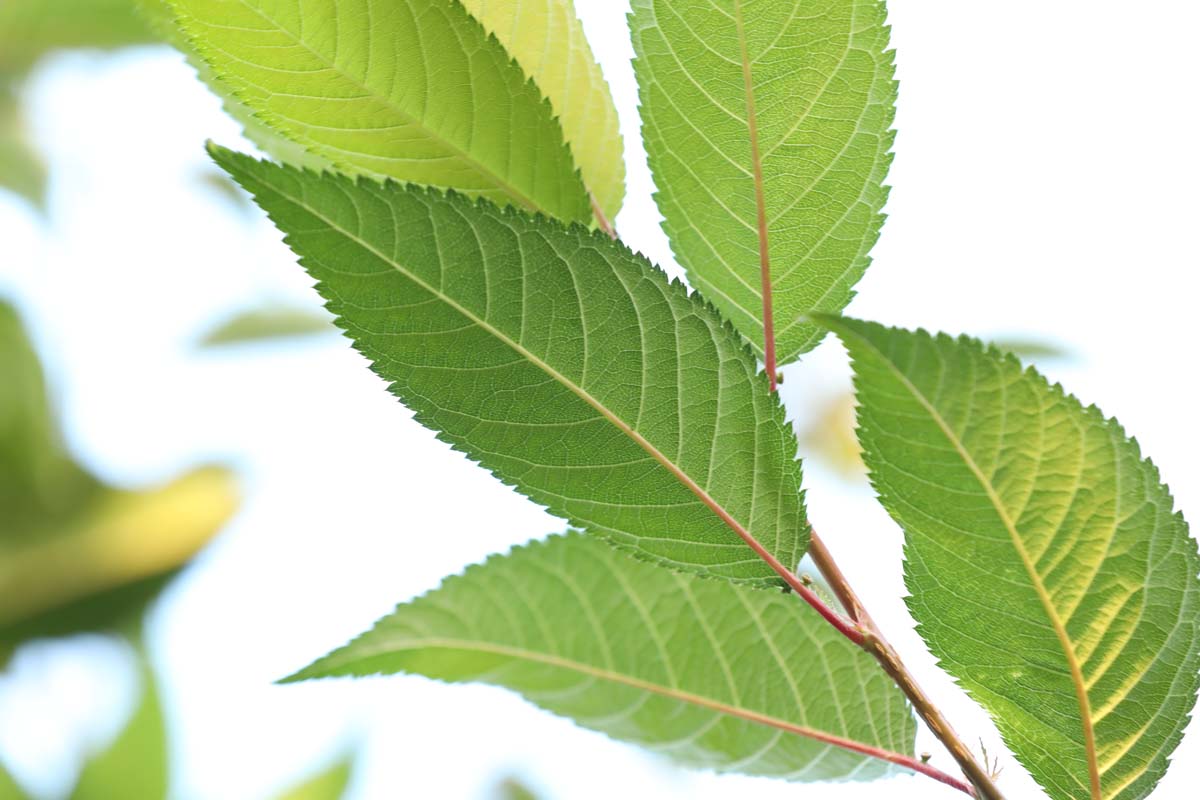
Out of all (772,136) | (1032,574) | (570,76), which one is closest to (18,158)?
(570,76)

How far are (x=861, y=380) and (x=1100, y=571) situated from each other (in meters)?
0.14

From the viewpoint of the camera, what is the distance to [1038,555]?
0.39 meters

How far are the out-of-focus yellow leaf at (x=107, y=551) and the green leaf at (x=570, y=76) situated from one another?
1.25m

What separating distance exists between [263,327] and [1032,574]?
1.54 m

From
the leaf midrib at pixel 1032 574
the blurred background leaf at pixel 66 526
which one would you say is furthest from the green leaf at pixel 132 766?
the leaf midrib at pixel 1032 574

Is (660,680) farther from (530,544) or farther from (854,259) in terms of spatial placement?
(854,259)

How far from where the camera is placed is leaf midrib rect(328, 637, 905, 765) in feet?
1.61

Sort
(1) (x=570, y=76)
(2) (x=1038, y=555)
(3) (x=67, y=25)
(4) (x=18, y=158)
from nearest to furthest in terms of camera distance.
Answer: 1. (2) (x=1038, y=555)
2. (1) (x=570, y=76)
3. (3) (x=67, y=25)
4. (4) (x=18, y=158)

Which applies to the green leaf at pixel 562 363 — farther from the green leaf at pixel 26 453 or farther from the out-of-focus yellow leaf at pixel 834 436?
the green leaf at pixel 26 453

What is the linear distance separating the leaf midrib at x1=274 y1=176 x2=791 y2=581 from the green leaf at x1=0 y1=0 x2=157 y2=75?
50.4 inches

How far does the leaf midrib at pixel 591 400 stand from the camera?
35 centimetres

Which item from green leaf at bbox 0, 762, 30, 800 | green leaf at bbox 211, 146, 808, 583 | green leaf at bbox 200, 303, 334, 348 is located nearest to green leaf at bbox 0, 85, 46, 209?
green leaf at bbox 200, 303, 334, 348

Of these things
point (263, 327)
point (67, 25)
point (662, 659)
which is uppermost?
point (67, 25)

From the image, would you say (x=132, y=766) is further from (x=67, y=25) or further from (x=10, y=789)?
(x=67, y=25)
